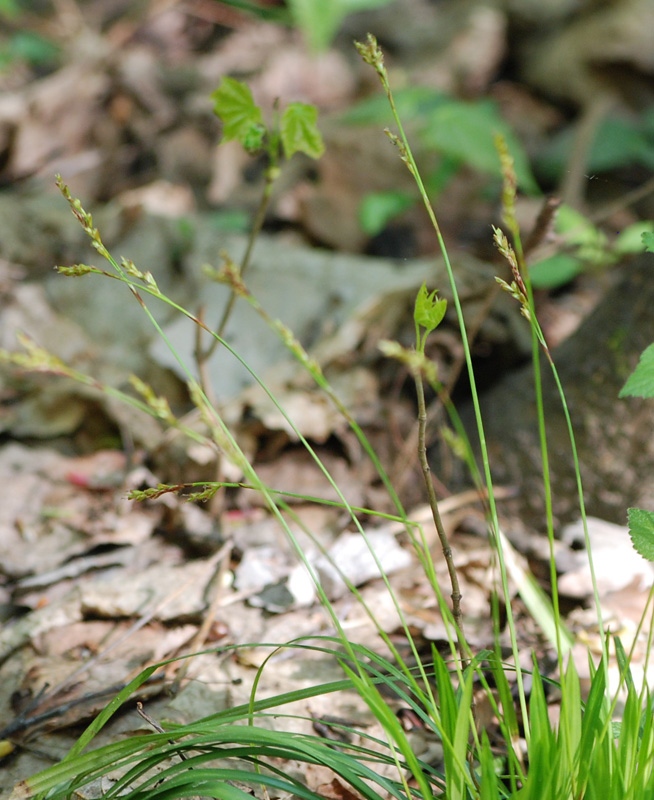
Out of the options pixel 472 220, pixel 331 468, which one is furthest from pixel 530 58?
A: pixel 331 468

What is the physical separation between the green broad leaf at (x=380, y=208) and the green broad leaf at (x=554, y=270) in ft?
2.29

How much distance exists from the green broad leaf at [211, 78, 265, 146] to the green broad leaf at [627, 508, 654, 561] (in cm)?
95

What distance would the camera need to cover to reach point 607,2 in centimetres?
346

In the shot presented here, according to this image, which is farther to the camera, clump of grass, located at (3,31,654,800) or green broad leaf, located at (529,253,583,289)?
green broad leaf, located at (529,253,583,289)

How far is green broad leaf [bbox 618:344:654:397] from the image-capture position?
813mm

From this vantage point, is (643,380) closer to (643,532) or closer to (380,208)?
(643,532)

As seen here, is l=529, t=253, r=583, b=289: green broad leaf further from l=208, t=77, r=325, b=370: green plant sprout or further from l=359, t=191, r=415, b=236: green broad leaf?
A: l=208, t=77, r=325, b=370: green plant sprout

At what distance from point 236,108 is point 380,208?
1.43 metres

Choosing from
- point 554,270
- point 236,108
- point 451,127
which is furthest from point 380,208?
point 236,108

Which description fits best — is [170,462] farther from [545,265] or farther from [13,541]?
[545,265]

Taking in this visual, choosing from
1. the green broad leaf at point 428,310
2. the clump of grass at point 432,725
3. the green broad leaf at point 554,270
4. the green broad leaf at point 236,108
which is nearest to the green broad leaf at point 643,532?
the clump of grass at point 432,725

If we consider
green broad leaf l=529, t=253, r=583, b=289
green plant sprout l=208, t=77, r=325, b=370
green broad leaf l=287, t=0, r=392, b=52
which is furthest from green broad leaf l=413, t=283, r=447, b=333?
green broad leaf l=287, t=0, r=392, b=52

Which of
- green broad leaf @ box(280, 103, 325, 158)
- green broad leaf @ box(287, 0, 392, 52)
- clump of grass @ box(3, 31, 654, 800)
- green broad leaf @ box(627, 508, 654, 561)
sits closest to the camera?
clump of grass @ box(3, 31, 654, 800)

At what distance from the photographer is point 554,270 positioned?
2141 mm
